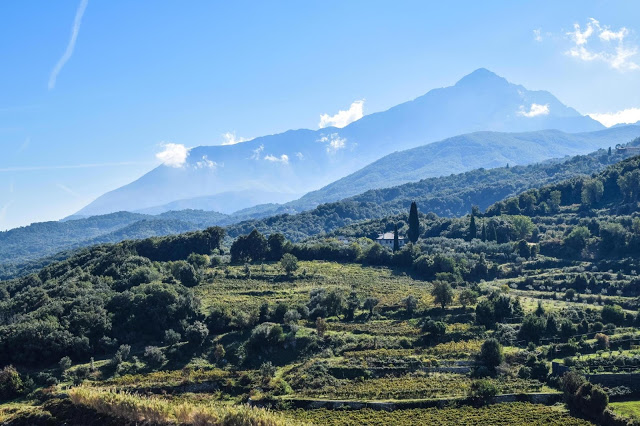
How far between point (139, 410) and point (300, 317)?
25.7m

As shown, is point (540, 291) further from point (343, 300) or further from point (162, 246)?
point (162, 246)

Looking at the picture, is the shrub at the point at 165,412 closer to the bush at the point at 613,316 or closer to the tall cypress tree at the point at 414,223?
the bush at the point at 613,316

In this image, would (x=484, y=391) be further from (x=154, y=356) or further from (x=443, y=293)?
(x=154, y=356)

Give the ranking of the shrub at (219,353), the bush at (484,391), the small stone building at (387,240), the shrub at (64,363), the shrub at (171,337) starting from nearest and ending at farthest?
1. the bush at (484,391)
2. the shrub at (64,363)
3. the shrub at (219,353)
4. the shrub at (171,337)
5. the small stone building at (387,240)

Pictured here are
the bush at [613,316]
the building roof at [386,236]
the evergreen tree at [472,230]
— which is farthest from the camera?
the building roof at [386,236]

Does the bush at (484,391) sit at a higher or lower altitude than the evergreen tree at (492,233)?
lower

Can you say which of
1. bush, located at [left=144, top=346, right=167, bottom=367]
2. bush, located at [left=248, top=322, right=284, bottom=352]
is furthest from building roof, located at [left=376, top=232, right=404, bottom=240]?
bush, located at [left=144, top=346, right=167, bottom=367]

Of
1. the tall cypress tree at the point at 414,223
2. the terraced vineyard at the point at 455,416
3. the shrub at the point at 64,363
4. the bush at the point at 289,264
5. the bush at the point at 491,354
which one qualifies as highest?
the tall cypress tree at the point at 414,223

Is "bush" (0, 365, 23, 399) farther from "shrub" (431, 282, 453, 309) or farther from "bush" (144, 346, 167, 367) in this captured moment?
"shrub" (431, 282, 453, 309)

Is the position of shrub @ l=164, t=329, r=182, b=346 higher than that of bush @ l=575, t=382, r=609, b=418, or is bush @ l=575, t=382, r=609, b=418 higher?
shrub @ l=164, t=329, r=182, b=346

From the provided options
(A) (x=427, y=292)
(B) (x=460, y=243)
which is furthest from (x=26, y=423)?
(B) (x=460, y=243)

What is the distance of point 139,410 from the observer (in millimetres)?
26578

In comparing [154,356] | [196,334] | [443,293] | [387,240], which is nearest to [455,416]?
[443,293]

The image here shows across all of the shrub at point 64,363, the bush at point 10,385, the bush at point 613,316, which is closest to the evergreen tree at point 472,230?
the bush at point 613,316
